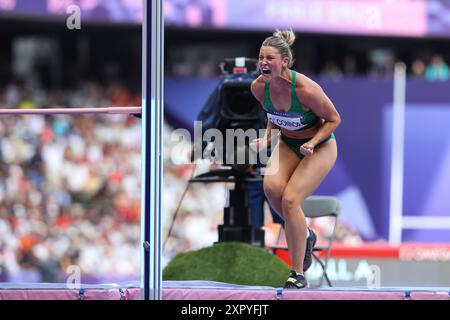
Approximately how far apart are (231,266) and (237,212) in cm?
121

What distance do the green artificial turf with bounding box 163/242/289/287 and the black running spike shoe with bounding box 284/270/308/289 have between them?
1.63 ft

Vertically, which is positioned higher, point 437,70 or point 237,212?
point 437,70

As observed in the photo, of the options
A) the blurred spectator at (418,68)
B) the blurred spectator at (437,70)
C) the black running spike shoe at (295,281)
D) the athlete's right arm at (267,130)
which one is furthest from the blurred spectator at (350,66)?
the black running spike shoe at (295,281)

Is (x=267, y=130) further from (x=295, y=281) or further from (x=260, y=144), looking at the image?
(x=295, y=281)

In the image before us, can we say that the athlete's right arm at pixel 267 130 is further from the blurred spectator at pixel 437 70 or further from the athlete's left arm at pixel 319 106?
the blurred spectator at pixel 437 70

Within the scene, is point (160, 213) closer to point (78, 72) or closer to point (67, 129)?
point (67, 129)

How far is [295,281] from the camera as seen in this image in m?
6.15

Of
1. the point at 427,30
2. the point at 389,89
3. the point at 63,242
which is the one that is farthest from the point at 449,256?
the point at 63,242

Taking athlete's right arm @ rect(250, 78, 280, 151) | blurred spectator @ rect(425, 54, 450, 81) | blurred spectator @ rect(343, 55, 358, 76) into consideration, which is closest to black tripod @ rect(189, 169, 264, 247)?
athlete's right arm @ rect(250, 78, 280, 151)

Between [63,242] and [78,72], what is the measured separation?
3.74m

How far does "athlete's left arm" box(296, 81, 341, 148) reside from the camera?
6.09 m

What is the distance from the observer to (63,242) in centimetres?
1355

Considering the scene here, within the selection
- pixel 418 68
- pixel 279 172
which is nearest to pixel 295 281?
pixel 279 172

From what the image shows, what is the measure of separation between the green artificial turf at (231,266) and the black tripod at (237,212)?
2.69 feet
